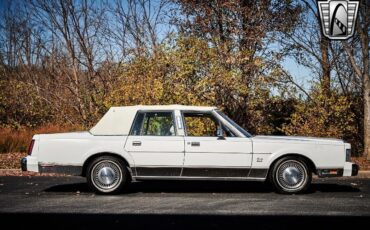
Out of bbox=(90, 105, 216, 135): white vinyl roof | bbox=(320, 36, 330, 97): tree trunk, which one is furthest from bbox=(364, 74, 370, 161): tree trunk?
bbox=(90, 105, 216, 135): white vinyl roof

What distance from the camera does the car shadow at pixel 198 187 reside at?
8.75 meters

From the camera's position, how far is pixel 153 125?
331 inches

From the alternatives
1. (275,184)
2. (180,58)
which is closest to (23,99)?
(180,58)

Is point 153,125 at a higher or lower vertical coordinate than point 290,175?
higher

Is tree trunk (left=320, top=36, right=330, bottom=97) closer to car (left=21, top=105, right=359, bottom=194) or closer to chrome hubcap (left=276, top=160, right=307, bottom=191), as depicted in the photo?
car (left=21, top=105, right=359, bottom=194)

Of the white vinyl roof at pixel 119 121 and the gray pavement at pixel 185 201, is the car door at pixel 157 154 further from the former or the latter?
the gray pavement at pixel 185 201

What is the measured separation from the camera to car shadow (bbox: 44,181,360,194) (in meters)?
8.75

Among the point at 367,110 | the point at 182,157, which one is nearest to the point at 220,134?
the point at 182,157

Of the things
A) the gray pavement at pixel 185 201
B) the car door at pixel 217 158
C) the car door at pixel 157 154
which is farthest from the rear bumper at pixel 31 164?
the car door at pixel 217 158

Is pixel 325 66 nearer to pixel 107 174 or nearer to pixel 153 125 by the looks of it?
pixel 153 125

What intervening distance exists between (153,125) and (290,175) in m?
2.52

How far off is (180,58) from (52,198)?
7652 millimetres

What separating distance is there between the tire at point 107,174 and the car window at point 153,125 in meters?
0.63

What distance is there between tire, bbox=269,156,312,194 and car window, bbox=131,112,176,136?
189cm
